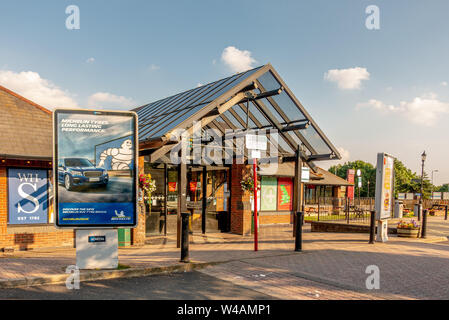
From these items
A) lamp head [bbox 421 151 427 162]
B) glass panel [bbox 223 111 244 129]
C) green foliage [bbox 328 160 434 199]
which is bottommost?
green foliage [bbox 328 160 434 199]

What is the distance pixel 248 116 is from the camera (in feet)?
44.3

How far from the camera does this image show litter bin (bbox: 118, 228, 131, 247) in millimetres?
11180

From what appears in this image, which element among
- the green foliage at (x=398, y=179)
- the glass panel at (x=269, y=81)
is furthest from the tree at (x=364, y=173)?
the glass panel at (x=269, y=81)

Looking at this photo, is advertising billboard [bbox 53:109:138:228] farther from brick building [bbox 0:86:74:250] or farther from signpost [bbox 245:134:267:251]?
signpost [bbox 245:134:267:251]

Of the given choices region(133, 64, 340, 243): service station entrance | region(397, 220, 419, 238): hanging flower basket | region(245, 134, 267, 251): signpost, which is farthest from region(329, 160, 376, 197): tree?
region(245, 134, 267, 251): signpost

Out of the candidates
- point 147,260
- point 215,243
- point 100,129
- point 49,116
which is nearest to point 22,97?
point 49,116

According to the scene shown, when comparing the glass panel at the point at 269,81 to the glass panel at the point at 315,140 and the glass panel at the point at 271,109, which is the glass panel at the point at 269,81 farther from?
the glass panel at the point at 315,140

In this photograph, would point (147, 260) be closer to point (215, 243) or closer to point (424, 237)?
point (215, 243)

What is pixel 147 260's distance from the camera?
8.71 meters

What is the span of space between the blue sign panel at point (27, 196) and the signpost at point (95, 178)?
370cm

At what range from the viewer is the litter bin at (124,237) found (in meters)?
11.2

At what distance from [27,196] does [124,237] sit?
3050 millimetres

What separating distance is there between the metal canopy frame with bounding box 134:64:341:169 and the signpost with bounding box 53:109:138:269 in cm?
244

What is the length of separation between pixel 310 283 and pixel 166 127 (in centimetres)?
629
